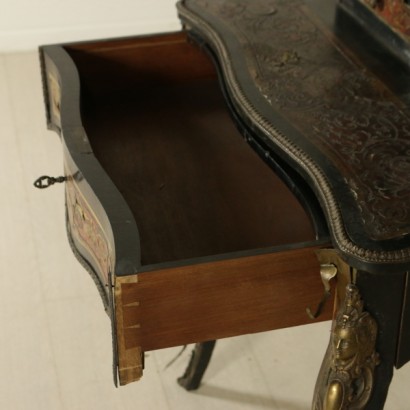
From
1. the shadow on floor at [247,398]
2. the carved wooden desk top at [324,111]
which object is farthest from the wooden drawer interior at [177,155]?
the shadow on floor at [247,398]

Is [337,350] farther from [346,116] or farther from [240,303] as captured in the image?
[346,116]

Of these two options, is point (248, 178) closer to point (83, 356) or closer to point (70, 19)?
point (83, 356)

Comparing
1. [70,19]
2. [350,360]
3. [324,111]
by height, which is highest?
[70,19]

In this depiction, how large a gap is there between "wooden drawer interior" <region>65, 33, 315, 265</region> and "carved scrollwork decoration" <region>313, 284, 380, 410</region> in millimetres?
269

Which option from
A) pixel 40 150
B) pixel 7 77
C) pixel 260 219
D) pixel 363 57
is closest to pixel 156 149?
pixel 260 219

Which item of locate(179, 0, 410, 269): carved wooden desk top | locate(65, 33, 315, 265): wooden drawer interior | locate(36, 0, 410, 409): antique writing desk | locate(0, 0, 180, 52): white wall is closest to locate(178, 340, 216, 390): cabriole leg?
locate(36, 0, 410, 409): antique writing desk

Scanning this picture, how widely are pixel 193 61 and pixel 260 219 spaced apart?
323mm

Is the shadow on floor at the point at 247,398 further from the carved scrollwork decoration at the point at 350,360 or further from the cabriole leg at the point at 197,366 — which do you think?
the carved scrollwork decoration at the point at 350,360

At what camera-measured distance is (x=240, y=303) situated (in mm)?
1029

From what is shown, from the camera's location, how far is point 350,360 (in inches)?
39.8

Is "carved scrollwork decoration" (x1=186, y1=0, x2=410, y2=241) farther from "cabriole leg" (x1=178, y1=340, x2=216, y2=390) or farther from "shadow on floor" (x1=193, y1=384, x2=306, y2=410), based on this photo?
"shadow on floor" (x1=193, y1=384, x2=306, y2=410)

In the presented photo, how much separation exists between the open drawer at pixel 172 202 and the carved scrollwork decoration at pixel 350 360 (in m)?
0.07

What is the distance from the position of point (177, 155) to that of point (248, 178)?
113 mm

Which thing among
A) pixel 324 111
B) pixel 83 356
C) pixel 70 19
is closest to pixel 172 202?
pixel 324 111
